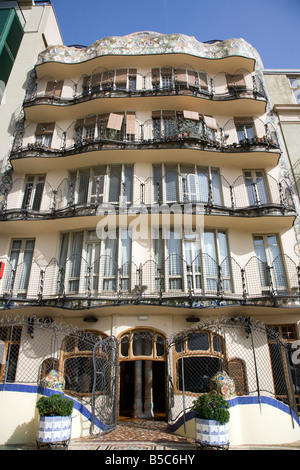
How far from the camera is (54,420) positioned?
25.2 feet

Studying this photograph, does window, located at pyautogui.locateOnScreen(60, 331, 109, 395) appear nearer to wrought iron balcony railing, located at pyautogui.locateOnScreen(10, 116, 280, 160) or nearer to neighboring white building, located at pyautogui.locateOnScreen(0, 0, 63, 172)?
wrought iron balcony railing, located at pyautogui.locateOnScreen(10, 116, 280, 160)

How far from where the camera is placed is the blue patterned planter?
24.8 ft

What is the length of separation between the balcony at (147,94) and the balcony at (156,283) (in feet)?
28.5

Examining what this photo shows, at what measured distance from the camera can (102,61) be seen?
18.3 metres

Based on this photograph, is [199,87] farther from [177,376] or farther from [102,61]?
[177,376]

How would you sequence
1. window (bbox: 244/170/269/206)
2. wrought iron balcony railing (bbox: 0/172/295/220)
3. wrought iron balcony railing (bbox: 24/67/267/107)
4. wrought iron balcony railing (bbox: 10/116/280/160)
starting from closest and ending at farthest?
wrought iron balcony railing (bbox: 0/172/295/220), window (bbox: 244/170/269/206), wrought iron balcony railing (bbox: 10/116/280/160), wrought iron balcony railing (bbox: 24/67/267/107)

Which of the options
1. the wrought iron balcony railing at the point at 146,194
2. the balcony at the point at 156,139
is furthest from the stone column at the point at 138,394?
the balcony at the point at 156,139

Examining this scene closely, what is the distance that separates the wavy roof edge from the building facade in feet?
0.32

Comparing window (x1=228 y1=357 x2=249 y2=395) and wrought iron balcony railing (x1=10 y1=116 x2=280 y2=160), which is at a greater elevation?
wrought iron balcony railing (x1=10 y1=116 x2=280 y2=160)

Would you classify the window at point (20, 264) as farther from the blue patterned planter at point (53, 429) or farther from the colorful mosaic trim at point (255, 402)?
the colorful mosaic trim at point (255, 402)

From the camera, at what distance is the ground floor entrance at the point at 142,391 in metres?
12.3

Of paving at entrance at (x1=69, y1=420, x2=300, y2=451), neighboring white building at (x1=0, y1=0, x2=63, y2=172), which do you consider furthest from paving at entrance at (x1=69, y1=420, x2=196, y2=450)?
neighboring white building at (x1=0, y1=0, x2=63, y2=172)
